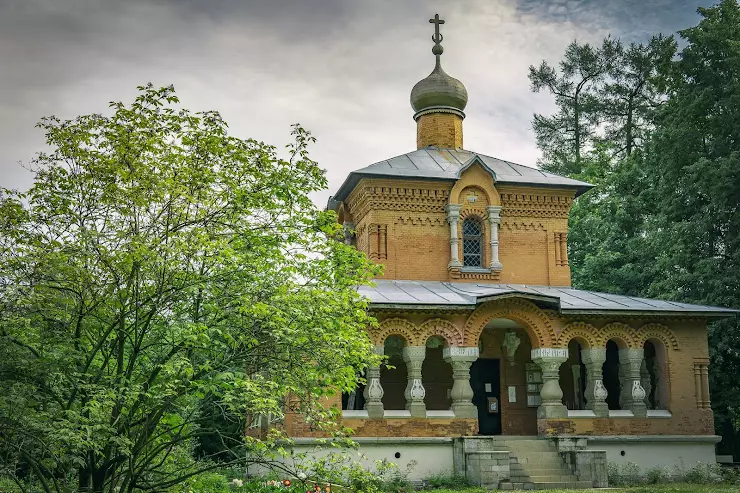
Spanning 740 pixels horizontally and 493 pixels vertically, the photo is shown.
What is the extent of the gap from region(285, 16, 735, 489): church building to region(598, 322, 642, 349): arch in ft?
0.08

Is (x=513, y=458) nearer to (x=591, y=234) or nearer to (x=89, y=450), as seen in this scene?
(x=89, y=450)

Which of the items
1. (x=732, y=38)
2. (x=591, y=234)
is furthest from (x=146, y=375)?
(x=591, y=234)

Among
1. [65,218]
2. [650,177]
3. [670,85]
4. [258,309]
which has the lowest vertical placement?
[258,309]

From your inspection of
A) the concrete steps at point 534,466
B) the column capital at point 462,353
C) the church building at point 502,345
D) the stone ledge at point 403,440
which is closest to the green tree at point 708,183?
the church building at point 502,345

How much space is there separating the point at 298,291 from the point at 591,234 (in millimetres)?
21392

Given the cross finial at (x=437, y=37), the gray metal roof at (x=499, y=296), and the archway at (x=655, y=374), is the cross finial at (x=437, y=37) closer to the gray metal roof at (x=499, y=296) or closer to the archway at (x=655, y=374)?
the gray metal roof at (x=499, y=296)

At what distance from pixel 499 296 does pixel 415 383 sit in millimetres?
2446

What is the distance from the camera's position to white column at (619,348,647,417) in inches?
721

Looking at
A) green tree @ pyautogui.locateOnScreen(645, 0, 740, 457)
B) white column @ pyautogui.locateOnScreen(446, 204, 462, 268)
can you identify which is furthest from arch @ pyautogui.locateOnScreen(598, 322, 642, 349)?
white column @ pyautogui.locateOnScreen(446, 204, 462, 268)

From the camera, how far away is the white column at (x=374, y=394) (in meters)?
17.0

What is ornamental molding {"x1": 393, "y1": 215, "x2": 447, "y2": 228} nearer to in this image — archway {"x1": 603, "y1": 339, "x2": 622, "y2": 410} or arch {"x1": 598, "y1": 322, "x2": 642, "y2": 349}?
arch {"x1": 598, "y1": 322, "x2": 642, "y2": 349}

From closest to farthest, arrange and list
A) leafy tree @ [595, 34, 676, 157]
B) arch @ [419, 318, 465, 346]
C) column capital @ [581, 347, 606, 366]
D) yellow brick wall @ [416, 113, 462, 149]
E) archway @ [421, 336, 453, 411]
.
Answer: arch @ [419, 318, 465, 346], column capital @ [581, 347, 606, 366], archway @ [421, 336, 453, 411], yellow brick wall @ [416, 113, 462, 149], leafy tree @ [595, 34, 676, 157]

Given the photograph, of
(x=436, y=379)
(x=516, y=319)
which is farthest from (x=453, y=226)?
(x=436, y=379)

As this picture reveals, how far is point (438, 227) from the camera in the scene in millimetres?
20594
